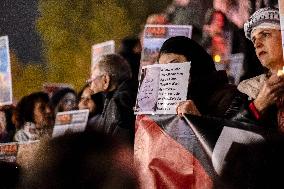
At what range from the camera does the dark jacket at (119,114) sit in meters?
2.23

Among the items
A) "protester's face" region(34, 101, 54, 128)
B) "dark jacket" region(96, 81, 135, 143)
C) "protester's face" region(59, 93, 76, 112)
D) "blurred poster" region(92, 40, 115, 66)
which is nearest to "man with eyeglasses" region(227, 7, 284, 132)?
"dark jacket" region(96, 81, 135, 143)

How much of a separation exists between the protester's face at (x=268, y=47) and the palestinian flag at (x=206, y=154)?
0.23 m

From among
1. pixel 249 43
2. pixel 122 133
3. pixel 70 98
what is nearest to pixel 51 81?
pixel 70 98

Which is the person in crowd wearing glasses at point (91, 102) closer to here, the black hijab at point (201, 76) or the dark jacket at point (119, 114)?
the dark jacket at point (119, 114)

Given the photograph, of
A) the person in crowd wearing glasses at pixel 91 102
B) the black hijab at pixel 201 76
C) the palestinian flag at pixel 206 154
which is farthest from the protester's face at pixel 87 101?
the black hijab at pixel 201 76

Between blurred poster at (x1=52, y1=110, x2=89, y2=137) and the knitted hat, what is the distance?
79 centimetres

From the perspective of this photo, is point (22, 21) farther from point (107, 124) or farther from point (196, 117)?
point (196, 117)

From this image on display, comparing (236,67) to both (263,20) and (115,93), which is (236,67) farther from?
(115,93)

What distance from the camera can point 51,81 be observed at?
2500mm

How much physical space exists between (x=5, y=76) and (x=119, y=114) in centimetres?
68

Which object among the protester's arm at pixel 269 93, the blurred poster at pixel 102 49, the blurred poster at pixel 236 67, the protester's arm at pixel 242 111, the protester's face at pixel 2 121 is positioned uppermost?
the blurred poster at pixel 102 49

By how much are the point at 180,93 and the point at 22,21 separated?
0.90 metres

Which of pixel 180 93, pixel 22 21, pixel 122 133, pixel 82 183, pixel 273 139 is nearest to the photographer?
pixel 82 183

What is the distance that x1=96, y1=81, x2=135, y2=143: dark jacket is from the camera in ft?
7.30
